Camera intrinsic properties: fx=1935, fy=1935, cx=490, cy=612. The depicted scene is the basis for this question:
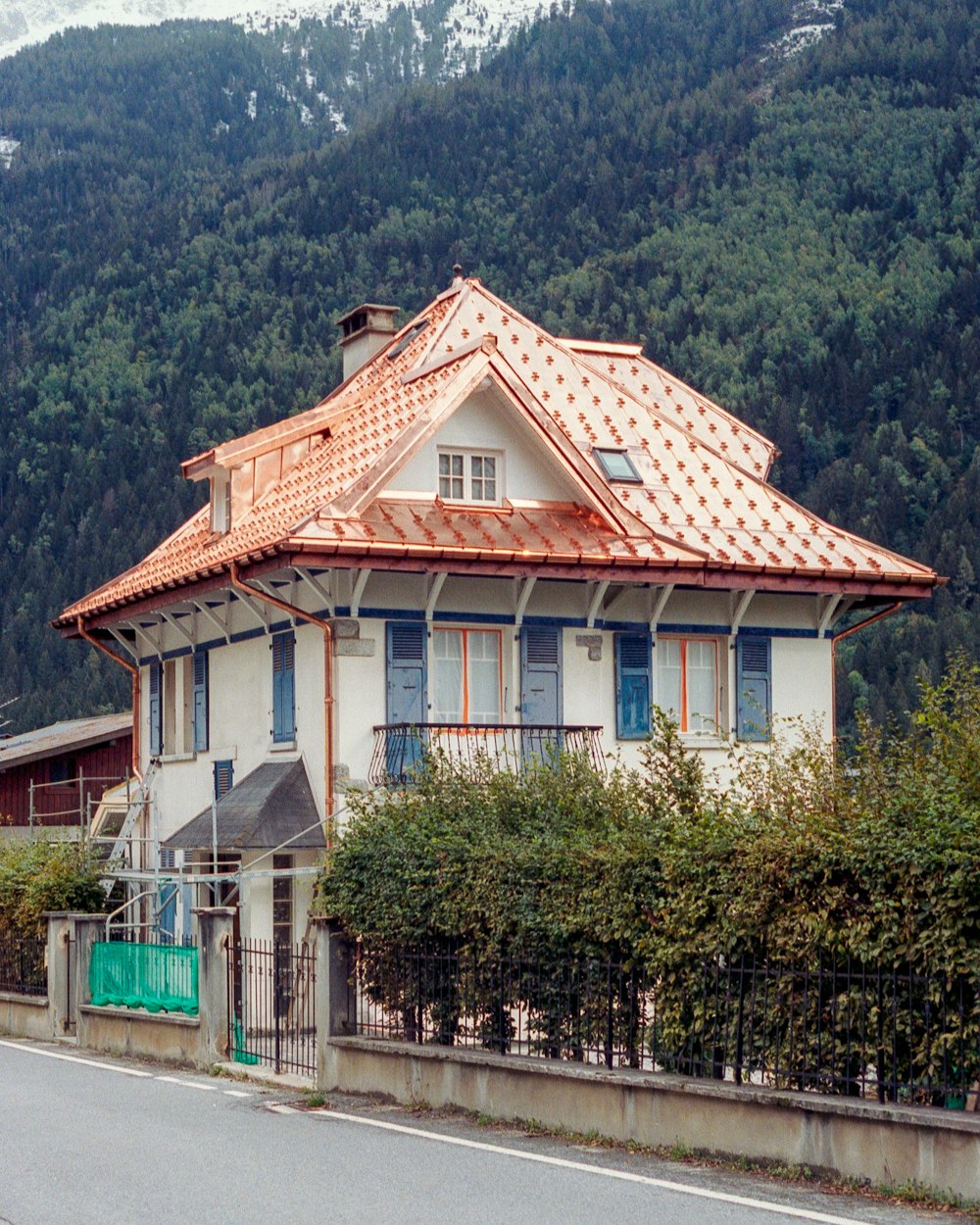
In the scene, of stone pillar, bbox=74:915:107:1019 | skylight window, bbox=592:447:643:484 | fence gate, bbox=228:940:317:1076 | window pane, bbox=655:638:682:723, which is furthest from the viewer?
skylight window, bbox=592:447:643:484

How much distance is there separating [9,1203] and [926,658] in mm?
69842

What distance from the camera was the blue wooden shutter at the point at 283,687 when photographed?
2765cm

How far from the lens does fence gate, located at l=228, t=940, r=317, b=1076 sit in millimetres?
19297

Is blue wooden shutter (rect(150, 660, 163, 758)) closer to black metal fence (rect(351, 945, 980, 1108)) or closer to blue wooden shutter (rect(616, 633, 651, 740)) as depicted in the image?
blue wooden shutter (rect(616, 633, 651, 740))

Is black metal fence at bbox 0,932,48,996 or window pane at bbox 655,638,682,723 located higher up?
window pane at bbox 655,638,682,723

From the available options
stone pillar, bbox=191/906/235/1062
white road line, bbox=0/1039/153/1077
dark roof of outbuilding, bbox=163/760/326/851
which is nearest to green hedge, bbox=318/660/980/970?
stone pillar, bbox=191/906/235/1062

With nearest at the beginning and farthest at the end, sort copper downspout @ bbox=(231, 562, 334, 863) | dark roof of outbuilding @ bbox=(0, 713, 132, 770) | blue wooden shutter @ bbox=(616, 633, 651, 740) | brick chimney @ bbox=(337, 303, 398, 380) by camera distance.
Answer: copper downspout @ bbox=(231, 562, 334, 863), blue wooden shutter @ bbox=(616, 633, 651, 740), brick chimney @ bbox=(337, 303, 398, 380), dark roof of outbuilding @ bbox=(0, 713, 132, 770)

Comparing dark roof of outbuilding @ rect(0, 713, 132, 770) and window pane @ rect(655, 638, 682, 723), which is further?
dark roof of outbuilding @ rect(0, 713, 132, 770)

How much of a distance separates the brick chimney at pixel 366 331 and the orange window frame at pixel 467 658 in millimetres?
11237

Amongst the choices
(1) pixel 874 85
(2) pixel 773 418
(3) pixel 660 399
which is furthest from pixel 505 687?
(1) pixel 874 85

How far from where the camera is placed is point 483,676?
1076 inches

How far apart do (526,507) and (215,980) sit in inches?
371

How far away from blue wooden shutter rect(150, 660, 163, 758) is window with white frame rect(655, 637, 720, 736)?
9.22m

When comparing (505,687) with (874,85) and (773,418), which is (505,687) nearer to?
(773,418)
